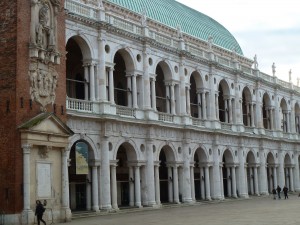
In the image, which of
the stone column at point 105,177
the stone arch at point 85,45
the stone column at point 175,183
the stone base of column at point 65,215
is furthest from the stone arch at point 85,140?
the stone column at point 175,183

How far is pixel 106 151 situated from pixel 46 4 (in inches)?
425

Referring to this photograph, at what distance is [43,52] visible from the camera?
2928cm

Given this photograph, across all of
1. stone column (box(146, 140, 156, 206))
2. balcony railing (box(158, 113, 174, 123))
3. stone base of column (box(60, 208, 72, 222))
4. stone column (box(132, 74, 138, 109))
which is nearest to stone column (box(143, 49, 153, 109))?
stone column (box(132, 74, 138, 109))

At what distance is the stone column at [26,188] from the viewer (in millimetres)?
26766

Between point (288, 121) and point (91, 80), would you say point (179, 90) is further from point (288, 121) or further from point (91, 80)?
point (288, 121)

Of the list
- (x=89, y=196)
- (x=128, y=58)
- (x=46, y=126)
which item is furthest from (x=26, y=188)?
(x=128, y=58)

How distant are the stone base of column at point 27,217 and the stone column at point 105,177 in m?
8.70

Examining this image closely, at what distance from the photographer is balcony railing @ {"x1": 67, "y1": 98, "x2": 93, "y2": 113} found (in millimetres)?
33875

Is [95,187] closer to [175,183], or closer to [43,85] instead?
[43,85]

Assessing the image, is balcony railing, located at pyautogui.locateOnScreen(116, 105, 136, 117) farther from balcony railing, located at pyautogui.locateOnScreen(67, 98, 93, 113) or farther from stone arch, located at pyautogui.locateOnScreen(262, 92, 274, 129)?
stone arch, located at pyautogui.locateOnScreen(262, 92, 274, 129)

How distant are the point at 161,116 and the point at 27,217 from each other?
58.4 feet

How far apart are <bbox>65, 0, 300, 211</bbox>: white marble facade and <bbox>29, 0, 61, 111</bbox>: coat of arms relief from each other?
3.61m

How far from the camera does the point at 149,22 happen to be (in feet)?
157

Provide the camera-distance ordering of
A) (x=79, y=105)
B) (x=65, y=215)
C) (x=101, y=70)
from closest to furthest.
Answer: (x=65, y=215)
(x=79, y=105)
(x=101, y=70)
